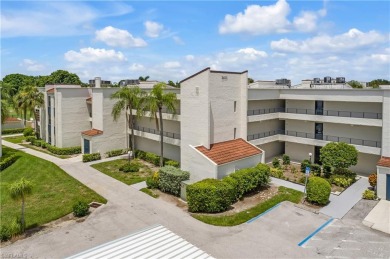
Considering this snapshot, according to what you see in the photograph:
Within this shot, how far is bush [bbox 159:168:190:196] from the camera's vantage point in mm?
27156

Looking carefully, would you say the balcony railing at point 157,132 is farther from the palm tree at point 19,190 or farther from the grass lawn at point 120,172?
the palm tree at point 19,190

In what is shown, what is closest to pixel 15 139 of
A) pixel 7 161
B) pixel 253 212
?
pixel 7 161

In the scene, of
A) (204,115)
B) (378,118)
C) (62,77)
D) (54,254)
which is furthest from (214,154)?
(62,77)

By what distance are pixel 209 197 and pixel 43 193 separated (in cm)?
1629

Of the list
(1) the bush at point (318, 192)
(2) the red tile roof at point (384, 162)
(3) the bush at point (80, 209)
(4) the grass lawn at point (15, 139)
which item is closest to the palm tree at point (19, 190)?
(3) the bush at point (80, 209)

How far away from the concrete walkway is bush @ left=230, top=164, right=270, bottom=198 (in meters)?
8.82

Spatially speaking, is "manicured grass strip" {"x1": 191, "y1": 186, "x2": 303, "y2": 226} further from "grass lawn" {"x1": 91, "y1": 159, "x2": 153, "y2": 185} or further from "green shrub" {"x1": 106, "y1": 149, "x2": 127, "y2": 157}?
"green shrub" {"x1": 106, "y1": 149, "x2": 127, "y2": 157}

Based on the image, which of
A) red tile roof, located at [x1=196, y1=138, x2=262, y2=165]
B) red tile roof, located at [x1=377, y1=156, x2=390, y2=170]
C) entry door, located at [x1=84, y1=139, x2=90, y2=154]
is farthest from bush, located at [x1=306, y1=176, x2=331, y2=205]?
entry door, located at [x1=84, y1=139, x2=90, y2=154]

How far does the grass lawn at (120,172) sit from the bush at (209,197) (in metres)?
9.39

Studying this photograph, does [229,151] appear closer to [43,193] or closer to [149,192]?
[149,192]

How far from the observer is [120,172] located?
3416cm

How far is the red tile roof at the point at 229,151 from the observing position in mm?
27725

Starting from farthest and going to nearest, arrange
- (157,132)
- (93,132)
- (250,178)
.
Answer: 1. (93,132)
2. (157,132)
3. (250,178)

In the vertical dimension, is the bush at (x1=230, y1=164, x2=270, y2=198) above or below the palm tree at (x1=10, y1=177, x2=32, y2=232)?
below
